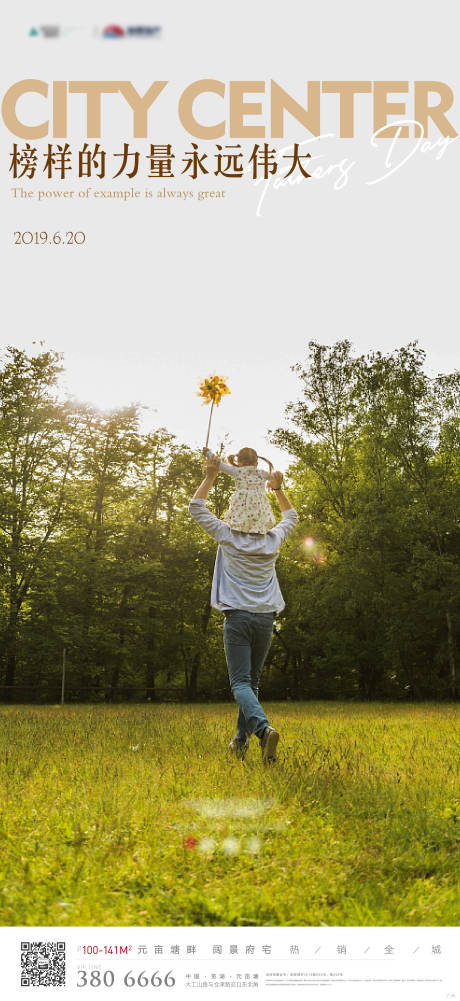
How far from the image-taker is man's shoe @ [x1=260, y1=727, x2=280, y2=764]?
17.6ft

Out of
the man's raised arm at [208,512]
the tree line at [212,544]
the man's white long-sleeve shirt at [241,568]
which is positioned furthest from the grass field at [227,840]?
the tree line at [212,544]

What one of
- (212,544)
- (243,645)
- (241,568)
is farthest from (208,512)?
(212,544)

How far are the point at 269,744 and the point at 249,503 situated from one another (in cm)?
195

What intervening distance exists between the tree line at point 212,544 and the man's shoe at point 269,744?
65.9 ft

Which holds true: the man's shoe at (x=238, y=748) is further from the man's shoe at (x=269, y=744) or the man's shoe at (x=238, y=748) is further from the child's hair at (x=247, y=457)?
the child's hair at (x=247, y=457)

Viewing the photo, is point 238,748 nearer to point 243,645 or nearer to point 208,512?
point 243,645

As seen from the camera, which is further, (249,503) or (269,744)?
(249,503)

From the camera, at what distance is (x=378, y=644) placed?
1196 inches

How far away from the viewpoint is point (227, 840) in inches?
139

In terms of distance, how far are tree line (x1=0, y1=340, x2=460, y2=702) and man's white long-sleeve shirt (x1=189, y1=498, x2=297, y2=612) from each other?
19.3 m

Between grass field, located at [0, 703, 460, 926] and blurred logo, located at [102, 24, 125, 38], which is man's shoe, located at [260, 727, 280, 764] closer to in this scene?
grass field, located at [0, 703, 460, 926]

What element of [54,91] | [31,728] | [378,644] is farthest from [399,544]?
[54,91]
